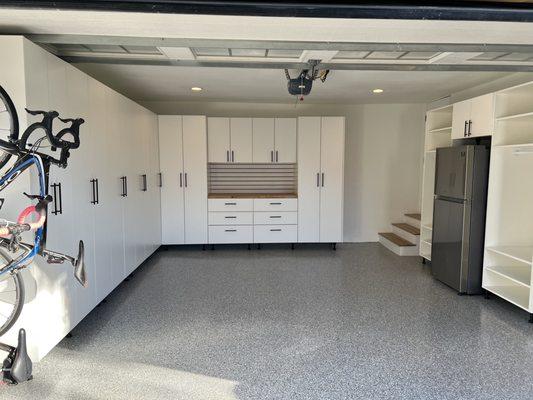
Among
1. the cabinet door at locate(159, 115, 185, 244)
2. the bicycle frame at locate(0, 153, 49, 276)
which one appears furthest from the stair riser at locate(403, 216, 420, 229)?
the bicycle frame at locate(0, 153, 49, 276)

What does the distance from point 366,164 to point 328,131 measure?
1.13 m

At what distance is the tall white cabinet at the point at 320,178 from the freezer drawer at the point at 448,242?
1.61 meters

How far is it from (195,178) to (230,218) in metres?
0.81

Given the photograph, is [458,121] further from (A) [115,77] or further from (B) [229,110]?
(A) [115,77]

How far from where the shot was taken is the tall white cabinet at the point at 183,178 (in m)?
5.25

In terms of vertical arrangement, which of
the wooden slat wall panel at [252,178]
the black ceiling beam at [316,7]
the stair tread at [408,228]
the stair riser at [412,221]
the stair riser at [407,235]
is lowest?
the stair riser at [407,235]

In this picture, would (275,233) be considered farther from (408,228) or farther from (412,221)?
(412,221)

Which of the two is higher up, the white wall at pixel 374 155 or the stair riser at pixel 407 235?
the white wall at pixel 374 155

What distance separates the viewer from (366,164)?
237 inches

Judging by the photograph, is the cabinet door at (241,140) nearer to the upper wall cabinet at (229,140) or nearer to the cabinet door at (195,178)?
the upper wall cabinet at (229,140)

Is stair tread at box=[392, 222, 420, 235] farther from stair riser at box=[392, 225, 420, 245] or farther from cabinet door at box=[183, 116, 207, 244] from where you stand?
cabinet door at box=[183, 116, 207, 244]

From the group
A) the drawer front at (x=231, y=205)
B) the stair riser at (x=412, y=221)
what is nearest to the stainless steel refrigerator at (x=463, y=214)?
the stair riser at (x=412, y=221)

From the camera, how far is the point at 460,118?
3.91 meters

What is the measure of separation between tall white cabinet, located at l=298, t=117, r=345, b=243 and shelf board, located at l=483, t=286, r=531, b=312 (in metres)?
2.35
